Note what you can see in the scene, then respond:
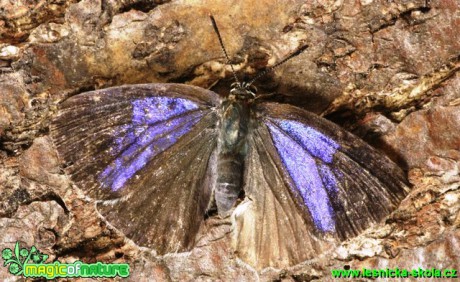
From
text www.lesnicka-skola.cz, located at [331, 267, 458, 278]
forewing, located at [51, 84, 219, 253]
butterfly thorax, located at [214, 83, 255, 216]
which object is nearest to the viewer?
text www.lesnicka-skola.cz, located at [331, 267, 458, 278]

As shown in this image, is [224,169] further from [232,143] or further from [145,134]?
[145,134]

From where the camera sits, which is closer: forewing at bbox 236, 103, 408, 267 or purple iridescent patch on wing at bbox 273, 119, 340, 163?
forewing at bbox 236, 103, 408, 267

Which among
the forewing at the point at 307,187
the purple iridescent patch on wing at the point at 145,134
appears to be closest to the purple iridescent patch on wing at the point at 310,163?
the forewing at the point at 307,187

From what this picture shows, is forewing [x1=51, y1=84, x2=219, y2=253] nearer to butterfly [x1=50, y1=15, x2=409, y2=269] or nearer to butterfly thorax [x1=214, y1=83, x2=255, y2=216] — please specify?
butterfly [x1=50, y1=15, x2=409, y2=269]

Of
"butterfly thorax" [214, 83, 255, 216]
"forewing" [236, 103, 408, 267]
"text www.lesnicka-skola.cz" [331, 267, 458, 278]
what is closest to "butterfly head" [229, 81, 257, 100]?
"butterfly thorax" [214, 83, 255, 216]

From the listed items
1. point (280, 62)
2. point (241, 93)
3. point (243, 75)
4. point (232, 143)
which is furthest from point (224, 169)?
point (280, 62)

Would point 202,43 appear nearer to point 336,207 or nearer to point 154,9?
point 154,9

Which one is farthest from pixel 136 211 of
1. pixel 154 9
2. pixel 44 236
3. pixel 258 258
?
pixel 154 9

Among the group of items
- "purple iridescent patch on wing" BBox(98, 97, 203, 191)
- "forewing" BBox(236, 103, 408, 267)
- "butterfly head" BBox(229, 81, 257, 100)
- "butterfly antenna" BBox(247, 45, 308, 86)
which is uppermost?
"butterfly antenna" BBox(247, 45, 308, 86)

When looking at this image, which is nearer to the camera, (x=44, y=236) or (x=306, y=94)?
(x=44, y=236)
